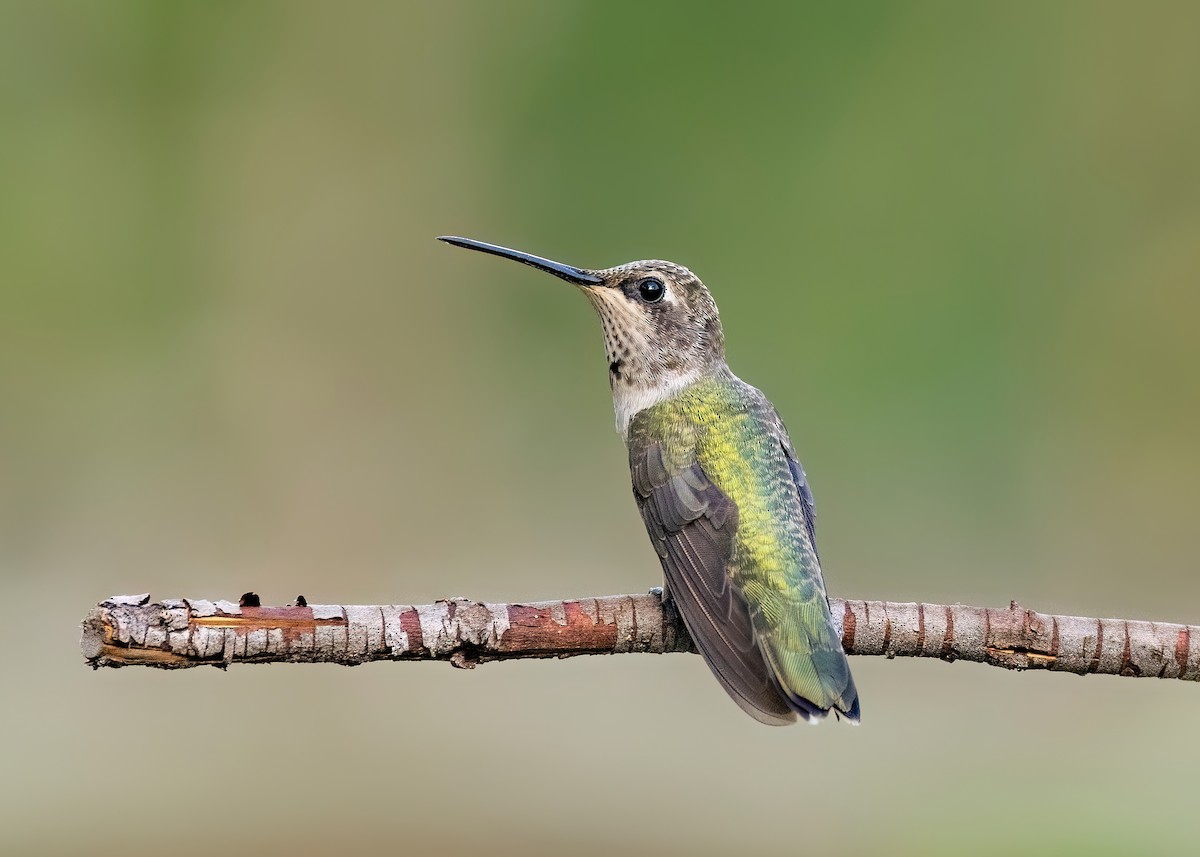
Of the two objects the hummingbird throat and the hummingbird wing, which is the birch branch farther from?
→ the hummingbird throat

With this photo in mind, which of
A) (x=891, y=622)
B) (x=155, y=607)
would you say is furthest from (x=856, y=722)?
(x=155, y=607)

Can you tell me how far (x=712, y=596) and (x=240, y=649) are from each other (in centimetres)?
48

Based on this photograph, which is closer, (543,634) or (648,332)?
(543,634)

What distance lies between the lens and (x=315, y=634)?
92cm

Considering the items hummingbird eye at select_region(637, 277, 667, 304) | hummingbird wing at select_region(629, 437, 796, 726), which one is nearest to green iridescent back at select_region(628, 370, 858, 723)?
hummingbird wing at select_region(629, 437, 796, 726)

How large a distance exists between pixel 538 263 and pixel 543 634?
519 millimetres

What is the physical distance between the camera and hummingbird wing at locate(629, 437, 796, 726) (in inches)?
43.1

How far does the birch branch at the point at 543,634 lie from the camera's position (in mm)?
876

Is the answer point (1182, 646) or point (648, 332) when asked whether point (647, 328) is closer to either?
point (648, 332)

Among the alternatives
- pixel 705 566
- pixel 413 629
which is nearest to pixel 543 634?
pixel 413 629

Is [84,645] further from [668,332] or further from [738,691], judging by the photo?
[668,332]

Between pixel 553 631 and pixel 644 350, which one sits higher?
pixel 644 350

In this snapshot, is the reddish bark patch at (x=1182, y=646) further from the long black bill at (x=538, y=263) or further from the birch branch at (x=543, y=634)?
the long black bill at (x=538, y=263)

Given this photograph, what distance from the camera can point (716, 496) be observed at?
1.26 meters
